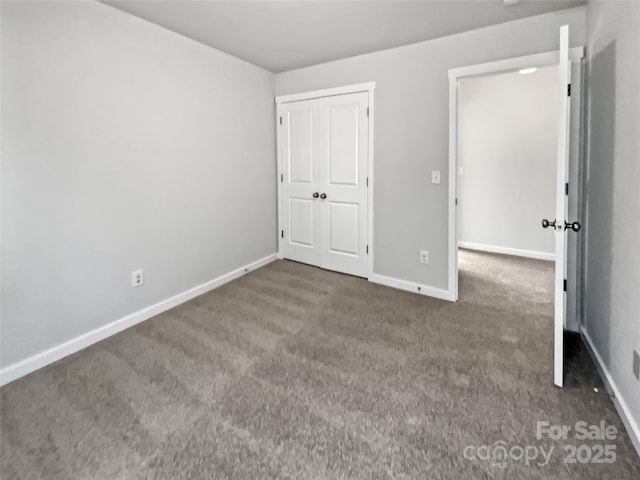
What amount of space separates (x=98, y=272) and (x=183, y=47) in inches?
79.3

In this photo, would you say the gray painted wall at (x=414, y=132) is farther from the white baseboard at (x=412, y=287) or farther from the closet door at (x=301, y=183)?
the closet door at (x=301, y=183)

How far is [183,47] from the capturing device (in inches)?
117

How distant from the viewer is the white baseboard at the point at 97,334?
2098 millimetres

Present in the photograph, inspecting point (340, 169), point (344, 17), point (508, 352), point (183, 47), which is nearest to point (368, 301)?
point (508, 352)

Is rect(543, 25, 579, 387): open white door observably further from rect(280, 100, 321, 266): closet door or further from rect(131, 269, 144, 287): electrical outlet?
rect(131, 269, 144, 287): electrical outlet

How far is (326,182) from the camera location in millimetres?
3949

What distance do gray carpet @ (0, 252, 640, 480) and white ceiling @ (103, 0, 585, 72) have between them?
7.66ft

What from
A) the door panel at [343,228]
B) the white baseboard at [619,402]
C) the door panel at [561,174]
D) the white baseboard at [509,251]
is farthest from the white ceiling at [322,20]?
the white baseboard at [509,251]

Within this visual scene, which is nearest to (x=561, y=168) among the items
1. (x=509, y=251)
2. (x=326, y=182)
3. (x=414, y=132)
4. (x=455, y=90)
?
(x=455, y=90)

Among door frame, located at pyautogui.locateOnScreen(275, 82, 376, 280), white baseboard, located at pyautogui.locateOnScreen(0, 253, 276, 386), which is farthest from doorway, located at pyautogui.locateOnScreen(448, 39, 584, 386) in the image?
white baseboard, located at pyautogui.locateOnScreen(0, 253, 276, 386)

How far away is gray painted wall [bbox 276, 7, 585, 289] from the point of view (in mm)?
2879

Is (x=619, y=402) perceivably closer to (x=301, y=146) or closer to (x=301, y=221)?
(x=301, y=221)

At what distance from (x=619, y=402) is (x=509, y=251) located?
132 inches

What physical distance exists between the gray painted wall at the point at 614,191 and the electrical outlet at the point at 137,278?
3.16 metres
